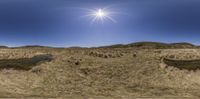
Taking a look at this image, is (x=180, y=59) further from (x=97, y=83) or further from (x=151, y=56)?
(x=97, y=83)

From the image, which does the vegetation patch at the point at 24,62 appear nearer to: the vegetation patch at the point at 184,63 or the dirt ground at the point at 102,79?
the dirt ground at the point at 102,79

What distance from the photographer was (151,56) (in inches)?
2434

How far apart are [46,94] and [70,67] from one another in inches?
Result: 507

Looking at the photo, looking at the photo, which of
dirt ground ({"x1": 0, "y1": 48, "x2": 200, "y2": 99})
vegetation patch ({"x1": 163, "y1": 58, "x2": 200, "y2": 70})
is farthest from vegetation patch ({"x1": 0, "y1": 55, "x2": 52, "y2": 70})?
vegetation patch ({"x1": 163, "y1": 58, "x2": 200, "y2": 70})

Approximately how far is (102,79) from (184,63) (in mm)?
13136

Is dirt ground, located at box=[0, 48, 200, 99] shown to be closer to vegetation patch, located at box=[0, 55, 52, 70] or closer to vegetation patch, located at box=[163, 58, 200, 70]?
vegetation patch, located at box=[0, 55, 52, 70]

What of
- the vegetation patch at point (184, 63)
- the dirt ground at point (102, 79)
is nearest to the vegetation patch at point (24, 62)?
the dirt ground at point (102, 79)

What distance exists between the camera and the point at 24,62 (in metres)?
56.2

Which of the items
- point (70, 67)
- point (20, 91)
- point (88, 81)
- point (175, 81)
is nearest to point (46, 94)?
point (20, 91)

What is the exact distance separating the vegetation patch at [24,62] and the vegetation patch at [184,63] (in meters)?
17.9

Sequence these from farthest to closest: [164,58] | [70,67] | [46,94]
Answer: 1. [164,58]
2. [70,67]
3. [46,94]

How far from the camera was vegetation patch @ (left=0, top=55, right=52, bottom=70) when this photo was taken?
5327 cm

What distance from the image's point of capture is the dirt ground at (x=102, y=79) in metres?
45.2

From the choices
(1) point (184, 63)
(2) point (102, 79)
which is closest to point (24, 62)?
(2) point (102, 79)
